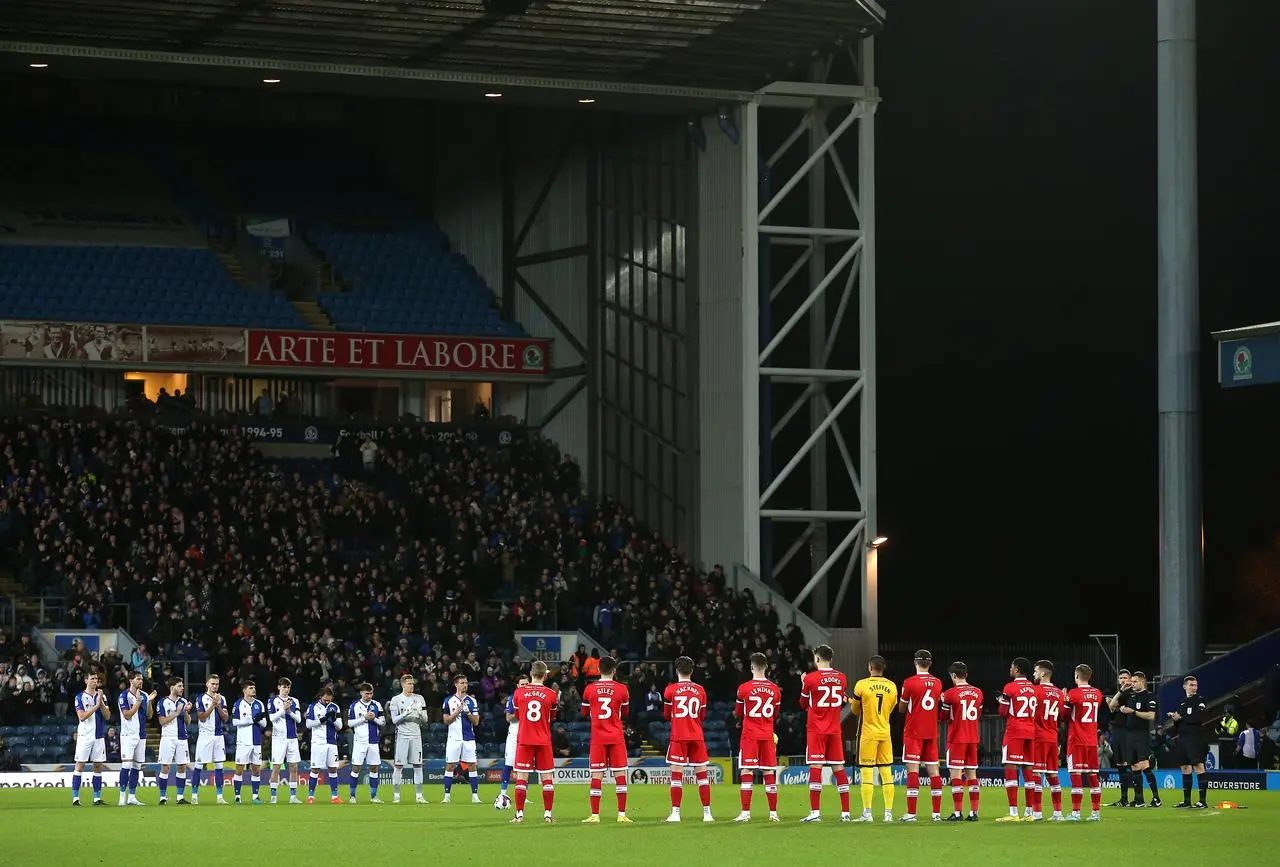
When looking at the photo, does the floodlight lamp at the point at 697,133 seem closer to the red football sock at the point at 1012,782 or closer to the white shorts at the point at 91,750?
the white shorts at the point at 91,750

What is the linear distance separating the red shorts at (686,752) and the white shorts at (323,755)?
1077cm

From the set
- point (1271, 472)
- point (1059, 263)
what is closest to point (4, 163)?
point (1059, 263)

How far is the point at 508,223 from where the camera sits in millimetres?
58906

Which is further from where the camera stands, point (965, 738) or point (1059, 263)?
point (1059, 263)

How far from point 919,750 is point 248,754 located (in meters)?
12.1

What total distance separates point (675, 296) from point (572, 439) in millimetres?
6194

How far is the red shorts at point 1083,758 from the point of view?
27688 millimetres

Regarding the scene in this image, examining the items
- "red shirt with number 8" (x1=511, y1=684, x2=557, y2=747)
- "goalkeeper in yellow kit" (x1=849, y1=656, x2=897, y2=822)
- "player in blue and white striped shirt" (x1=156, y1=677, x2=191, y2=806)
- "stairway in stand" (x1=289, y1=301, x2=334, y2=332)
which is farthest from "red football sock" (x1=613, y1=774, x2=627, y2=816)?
"stairway in stand" (x1=289, y1=301, x2=334, y2=332)

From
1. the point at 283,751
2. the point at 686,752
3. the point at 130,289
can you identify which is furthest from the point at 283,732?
the point at 130,289

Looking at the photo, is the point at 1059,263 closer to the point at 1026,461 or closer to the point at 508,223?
the point at 1026,461

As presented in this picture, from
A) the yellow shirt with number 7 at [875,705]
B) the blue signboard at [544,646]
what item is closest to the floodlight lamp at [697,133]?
the blue signboard at [544,646]

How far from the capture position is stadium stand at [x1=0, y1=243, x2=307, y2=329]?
52.4 meters

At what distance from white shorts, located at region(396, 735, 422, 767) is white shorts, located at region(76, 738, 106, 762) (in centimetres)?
513

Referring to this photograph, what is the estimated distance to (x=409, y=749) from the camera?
1451 inches
